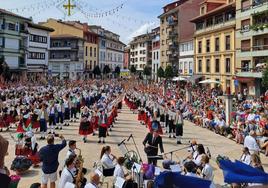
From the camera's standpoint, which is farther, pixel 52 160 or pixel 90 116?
pixel 90 116

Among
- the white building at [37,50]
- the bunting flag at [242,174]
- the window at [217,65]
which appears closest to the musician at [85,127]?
the bunting flag at [242,174]

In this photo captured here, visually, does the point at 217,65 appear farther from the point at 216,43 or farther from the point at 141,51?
the point at 141,51

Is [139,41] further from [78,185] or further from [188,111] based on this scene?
[78,185]

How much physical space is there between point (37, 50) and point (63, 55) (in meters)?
16.2

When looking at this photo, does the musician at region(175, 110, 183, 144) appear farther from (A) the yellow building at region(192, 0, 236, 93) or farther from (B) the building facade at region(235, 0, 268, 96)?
(A) the yellow building at region(192, 0, 236, 93)

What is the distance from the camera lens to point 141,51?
11981 centimetres

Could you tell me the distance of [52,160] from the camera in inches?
387

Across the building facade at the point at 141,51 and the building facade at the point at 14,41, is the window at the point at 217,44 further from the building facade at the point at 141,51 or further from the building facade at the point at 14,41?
the building facade at the point at 141,51

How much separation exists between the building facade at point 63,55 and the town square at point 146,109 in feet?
0.76

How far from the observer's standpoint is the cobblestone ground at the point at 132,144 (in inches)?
519

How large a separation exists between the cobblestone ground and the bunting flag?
10.5ft

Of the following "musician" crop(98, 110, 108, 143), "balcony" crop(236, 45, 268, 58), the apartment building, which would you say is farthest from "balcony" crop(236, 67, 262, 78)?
the apartment building

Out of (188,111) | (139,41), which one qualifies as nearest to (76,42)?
(139,41)

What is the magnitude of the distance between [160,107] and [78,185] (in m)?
16.4
